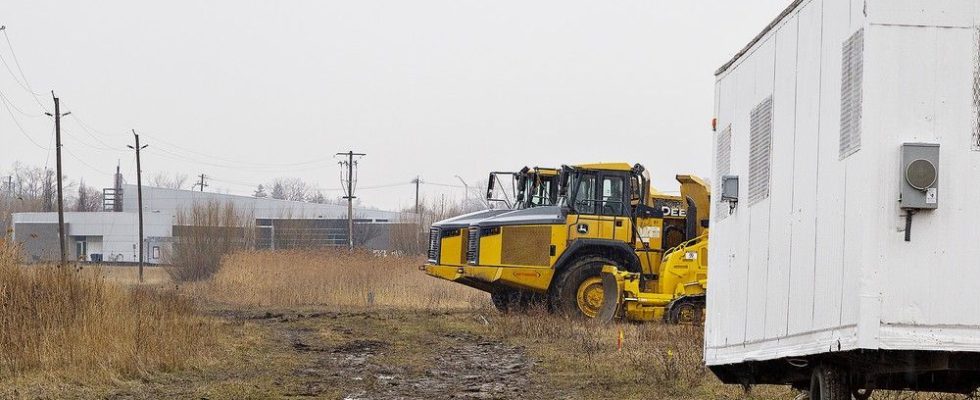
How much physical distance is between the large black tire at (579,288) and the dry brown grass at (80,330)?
8771 millimetres

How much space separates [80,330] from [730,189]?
841 cm

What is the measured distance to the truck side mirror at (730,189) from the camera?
1124 cm

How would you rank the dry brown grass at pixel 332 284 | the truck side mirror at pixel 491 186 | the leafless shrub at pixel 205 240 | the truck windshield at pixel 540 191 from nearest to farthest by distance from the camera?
the truck windshield at pixel 540 191 < the truck side mirror at pixel 491 186 < the dry brown grass at pixel 332 284 < the leafless shrub at pixel 205 240

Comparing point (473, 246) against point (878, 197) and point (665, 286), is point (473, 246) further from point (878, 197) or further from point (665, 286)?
point (878, 197)

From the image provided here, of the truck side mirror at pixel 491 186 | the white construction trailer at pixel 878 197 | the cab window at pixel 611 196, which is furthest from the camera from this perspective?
the truck side mirror at pixel 491 186

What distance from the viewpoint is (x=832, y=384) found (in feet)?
30.3

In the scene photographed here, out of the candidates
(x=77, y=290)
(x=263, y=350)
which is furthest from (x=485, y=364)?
(x=77, y=290)

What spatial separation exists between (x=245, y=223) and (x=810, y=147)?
57657 mm

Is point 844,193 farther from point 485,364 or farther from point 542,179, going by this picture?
point 542,179

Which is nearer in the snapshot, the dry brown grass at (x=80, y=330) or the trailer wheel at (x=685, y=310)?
the dry brown grass at (x=80, y=330)

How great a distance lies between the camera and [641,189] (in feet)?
91.3

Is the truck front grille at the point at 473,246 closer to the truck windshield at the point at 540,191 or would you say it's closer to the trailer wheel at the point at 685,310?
the truck windshield at the point at 540,191

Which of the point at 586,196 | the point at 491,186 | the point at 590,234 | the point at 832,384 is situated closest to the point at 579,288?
the point at 590,234

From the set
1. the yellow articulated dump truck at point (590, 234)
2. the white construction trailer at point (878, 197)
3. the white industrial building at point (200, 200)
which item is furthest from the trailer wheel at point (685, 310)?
the white industrial building at point (200, 200)
